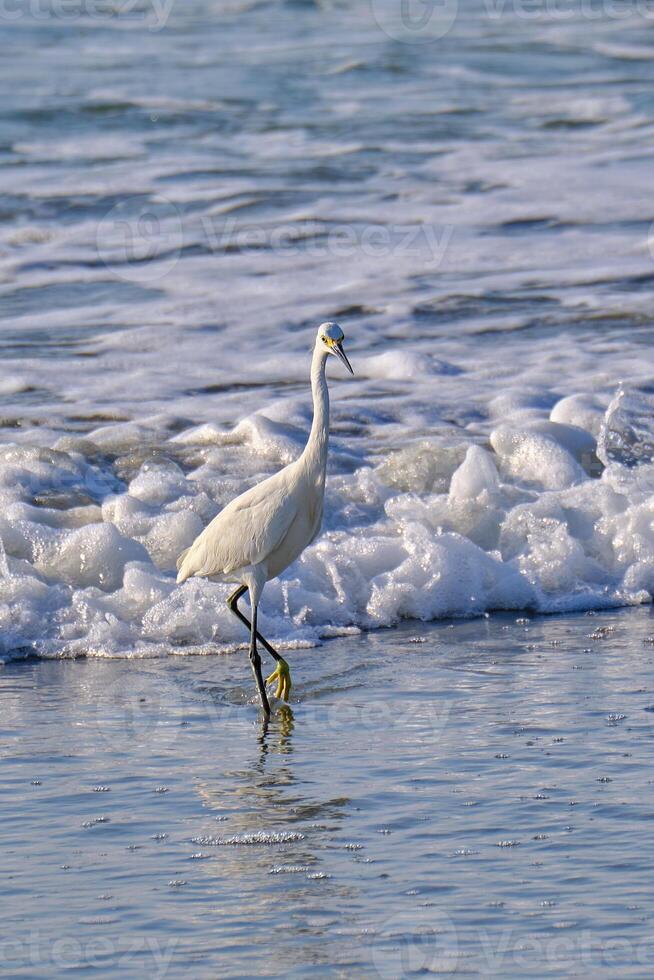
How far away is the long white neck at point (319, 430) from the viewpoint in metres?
6.84

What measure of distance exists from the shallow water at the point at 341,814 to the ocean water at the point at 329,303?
0.90 meters

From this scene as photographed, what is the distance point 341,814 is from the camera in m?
5.14

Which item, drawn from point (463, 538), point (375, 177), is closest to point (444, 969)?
point (463, 538)

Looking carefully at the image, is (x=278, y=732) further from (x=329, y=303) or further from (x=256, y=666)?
(x=329, y=303)

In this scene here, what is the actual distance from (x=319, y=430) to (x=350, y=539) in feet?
5.59

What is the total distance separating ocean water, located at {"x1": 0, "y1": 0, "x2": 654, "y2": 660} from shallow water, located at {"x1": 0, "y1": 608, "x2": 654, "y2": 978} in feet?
2.95

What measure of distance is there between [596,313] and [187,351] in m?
3.43

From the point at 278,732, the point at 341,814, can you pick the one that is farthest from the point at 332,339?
the point at 341,814

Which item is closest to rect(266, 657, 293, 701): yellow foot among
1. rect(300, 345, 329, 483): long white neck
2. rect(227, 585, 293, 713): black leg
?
rect(227, 585, 293, 713): black leg

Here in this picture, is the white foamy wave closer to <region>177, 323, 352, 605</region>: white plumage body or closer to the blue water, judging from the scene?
the blue water

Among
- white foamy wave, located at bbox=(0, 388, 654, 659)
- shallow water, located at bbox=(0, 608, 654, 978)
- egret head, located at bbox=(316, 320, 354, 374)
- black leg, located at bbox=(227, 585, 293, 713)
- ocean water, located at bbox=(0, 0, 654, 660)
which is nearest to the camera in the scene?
shallow water, located at bbox=(0, 608, 654, 978)

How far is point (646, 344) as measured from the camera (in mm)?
12141

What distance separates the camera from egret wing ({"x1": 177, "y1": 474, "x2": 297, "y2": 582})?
679 centimetres

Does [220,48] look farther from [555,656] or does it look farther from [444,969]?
[444,969]
